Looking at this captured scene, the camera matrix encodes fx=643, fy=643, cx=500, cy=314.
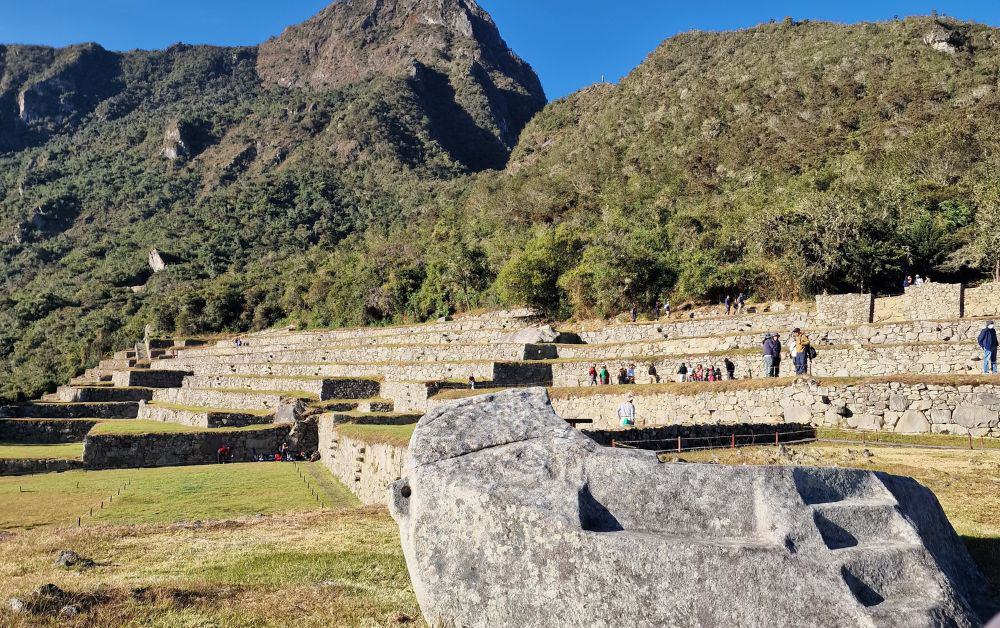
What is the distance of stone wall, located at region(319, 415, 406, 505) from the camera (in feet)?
37.1

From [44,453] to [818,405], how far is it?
74.6 ft

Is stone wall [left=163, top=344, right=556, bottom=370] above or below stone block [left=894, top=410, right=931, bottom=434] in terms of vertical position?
above

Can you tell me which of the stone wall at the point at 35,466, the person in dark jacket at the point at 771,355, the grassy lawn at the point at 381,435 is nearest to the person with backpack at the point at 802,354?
the person in dark jacket at the point at 771,355

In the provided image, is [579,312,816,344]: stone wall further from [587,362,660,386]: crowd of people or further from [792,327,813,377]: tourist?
[792,327,813,377]: tourist

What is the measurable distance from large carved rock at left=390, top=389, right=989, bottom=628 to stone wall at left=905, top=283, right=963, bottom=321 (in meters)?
22.7

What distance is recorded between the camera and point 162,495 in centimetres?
1334

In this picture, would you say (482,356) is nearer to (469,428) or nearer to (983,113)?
(469,428)

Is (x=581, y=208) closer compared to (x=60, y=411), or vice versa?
(x=60, y=411)

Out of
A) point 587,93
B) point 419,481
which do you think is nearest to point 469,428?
point 419,481

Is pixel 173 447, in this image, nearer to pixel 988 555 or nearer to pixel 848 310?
pixel 988 555

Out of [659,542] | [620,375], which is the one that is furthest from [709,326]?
[659,542]

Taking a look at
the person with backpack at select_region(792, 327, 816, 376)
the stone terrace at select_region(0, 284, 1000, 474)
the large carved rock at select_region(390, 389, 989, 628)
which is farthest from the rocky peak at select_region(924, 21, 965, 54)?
the large carved rock at select_region(390, 389, 989, 628)

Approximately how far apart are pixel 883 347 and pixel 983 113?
32555mm

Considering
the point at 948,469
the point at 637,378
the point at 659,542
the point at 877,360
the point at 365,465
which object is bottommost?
the point at 365,465
